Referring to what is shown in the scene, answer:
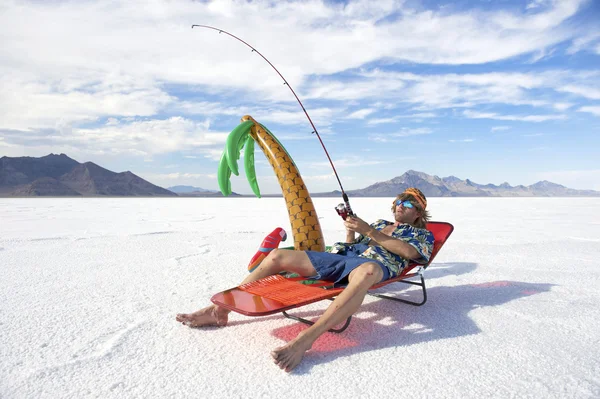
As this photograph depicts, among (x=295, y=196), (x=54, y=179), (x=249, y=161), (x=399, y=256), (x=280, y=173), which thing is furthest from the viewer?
(x=54, y=179)

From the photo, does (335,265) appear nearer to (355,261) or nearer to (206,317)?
(355,261)

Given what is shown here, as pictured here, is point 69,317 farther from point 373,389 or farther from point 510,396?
point 510,396

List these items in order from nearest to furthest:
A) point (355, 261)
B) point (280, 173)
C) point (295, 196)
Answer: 1. point (355, 261)
2. point (295, 196)
3. point (280, 173)

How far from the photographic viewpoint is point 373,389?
196 centimetres

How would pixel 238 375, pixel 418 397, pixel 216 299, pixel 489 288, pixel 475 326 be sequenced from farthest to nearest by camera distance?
pixel 489 288 → pixel 475 326 → pixel 216 299 → pixel 238 375 → pixel 418 397

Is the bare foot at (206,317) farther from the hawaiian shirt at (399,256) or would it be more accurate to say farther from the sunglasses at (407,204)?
the sunglasses at (407,204)

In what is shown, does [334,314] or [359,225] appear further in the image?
[359,225]

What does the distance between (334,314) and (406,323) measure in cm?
81

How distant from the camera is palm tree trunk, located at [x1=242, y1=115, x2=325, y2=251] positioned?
3.60 meters

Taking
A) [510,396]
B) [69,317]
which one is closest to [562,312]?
[510,396]

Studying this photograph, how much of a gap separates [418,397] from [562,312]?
6.25 ft

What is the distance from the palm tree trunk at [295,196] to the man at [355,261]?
329mm

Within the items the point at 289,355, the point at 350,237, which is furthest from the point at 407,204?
the point at 289,355

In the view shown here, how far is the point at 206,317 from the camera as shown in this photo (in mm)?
2670
